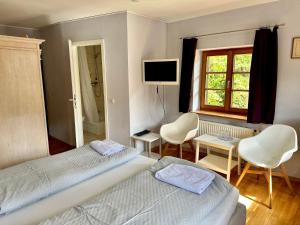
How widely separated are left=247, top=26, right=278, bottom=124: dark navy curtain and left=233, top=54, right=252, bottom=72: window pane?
14.2 inches

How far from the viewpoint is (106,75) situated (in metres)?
3.64

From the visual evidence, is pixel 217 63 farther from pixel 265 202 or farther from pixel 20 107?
pixel 20 107

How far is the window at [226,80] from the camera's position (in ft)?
11.2

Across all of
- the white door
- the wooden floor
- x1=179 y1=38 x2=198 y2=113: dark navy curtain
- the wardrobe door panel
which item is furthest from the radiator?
the wardrobe door panel

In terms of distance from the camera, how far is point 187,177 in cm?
171

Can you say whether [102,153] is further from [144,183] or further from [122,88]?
[122,88]

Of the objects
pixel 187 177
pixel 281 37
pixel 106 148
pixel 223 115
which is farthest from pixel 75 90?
pixel 281 37

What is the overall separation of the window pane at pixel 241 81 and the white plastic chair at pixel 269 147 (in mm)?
861

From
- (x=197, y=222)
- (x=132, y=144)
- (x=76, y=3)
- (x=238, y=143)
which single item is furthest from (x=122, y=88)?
(x=197, y=222)

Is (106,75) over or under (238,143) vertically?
over

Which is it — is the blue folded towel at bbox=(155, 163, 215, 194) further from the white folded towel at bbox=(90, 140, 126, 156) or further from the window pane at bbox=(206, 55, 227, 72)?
the window pane at bbox=(206, 55, 227, 72)

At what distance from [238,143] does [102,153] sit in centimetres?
172

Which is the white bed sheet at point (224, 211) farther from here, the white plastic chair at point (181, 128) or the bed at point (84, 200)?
the white plastic chair at point (181, 128)

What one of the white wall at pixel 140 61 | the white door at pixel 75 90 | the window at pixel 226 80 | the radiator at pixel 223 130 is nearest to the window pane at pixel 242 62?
the window at pixel 226 80
